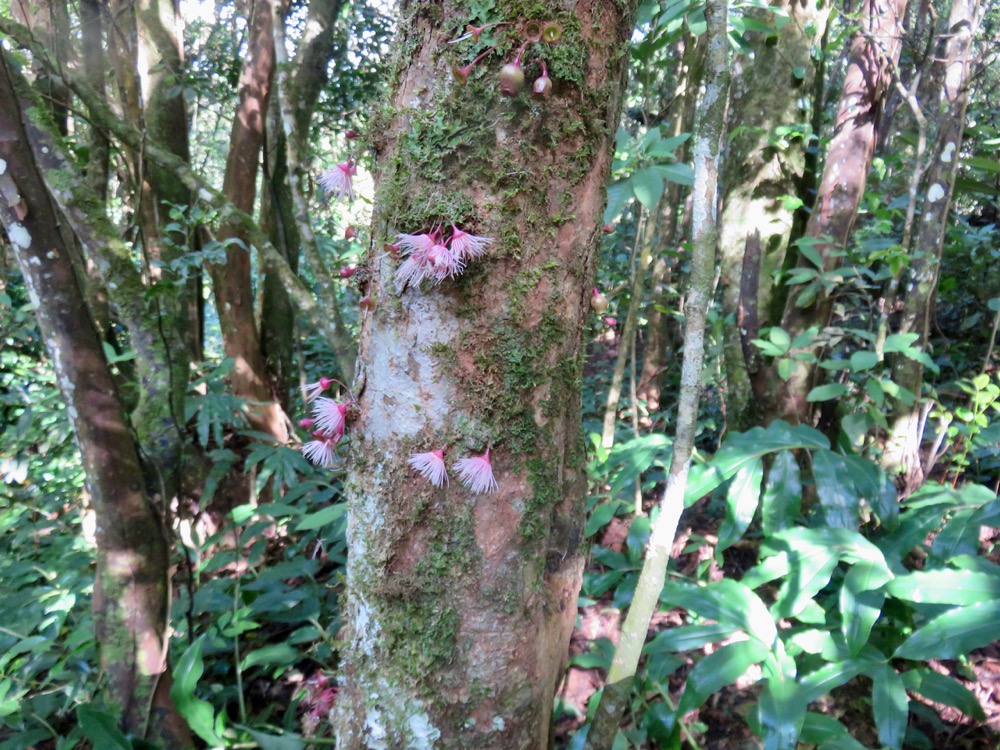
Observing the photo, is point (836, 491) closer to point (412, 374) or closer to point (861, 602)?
point (861, 602)

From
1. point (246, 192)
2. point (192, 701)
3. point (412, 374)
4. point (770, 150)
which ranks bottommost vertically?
point (192, 701)

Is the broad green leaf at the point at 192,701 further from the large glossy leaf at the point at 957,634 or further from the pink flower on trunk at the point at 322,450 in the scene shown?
the large glossy leaf at the point at 957,634

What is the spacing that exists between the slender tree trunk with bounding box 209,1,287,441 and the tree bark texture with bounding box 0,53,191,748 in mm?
2528

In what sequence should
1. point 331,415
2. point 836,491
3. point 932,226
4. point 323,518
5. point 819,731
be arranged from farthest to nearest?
point 932,226 < point 323,518 < point 836,491 < point 819,731 < point 331,415

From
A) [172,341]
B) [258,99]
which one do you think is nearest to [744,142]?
[172,341]

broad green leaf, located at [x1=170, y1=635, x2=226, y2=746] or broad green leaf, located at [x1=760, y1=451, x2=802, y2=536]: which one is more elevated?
broad green leaf, located at [x1=760, y1=451, x2=802, y2=536]

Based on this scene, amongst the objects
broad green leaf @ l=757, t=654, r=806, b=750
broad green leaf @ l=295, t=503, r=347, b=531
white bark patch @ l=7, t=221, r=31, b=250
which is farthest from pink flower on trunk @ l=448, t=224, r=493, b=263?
white bark patch @ l=7, t=221, r=31, b=250

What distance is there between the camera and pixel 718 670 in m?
1.32

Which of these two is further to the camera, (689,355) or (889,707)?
(889,707)

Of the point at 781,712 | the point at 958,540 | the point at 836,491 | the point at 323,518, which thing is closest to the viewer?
the point at 781,712

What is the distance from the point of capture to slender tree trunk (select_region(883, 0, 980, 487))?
2.47 m

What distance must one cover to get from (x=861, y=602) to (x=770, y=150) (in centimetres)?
221

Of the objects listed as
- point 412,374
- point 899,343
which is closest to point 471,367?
point 412,374

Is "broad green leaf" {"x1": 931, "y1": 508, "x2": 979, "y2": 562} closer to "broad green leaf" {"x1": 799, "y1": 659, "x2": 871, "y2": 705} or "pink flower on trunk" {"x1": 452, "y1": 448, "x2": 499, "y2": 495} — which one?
"broad green leaf" {"x1": 799, "y1": 659, "x2": 871, "y2": 705}
